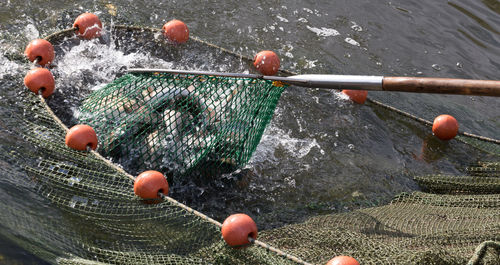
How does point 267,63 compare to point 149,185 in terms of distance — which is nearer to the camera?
point 149,185

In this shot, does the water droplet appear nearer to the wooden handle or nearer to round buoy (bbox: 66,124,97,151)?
the wooden handle

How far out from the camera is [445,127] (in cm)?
605

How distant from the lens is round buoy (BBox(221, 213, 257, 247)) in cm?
347

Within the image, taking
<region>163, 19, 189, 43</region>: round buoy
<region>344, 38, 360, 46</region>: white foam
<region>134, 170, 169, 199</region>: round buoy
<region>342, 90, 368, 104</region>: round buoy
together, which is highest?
<region>163, 19, 189, 43</region>: round buoy

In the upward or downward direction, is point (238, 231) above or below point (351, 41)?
above

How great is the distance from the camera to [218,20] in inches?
294

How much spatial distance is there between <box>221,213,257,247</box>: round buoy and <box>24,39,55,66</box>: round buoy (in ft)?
10.4

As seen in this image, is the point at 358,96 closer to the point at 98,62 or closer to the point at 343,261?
the point at 98,62

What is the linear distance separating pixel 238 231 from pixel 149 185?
0.88m

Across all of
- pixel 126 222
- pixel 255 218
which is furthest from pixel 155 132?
pixel 255 218

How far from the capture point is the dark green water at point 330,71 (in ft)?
16.4

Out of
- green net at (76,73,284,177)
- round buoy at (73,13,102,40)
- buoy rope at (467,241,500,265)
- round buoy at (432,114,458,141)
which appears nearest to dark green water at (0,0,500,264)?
round buoy at (432,114,458,141)

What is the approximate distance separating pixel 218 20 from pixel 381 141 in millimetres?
3139

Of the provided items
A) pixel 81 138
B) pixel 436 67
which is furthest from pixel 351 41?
pixel 81 138
